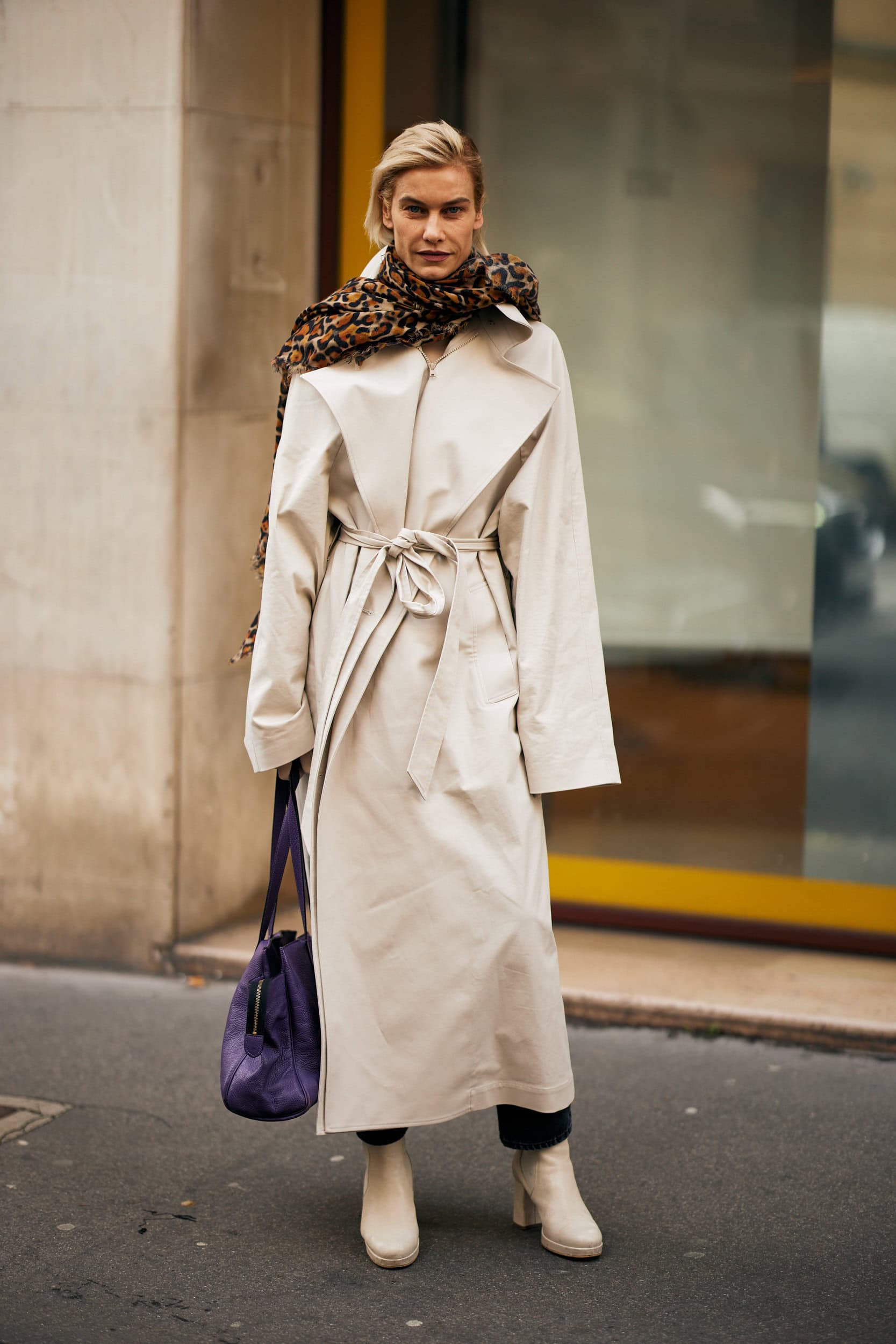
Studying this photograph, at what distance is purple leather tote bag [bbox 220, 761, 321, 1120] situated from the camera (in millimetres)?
3273

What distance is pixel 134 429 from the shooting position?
513 centimetres

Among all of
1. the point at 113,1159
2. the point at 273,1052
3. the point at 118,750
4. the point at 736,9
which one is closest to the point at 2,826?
the point at 118,750

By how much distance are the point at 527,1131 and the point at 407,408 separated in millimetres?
1448

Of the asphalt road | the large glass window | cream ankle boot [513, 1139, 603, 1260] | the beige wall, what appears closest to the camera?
the asphalt road

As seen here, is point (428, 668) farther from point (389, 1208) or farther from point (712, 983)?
point (712, 983)

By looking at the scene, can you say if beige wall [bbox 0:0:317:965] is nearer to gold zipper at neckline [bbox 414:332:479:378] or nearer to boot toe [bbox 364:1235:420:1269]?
gold zipper at neckline [bbox 414:332:479:378]

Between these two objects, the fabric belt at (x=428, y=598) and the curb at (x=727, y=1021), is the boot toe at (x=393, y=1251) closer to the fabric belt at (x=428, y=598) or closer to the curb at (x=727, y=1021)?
the fabric belt at (x=428, y=598)

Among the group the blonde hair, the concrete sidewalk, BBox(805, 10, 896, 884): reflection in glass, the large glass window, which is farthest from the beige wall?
the blonde hair

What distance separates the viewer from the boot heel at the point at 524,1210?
3.52m

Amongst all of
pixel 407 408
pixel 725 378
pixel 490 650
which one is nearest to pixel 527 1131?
pixel 490 650

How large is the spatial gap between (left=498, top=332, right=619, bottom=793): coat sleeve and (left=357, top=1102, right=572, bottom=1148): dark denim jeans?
66 cm

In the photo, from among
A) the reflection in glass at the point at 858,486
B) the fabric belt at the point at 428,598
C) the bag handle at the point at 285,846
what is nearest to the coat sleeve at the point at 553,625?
the fabric belt at the point at 428,598

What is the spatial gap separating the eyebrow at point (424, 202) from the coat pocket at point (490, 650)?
0.73 metres

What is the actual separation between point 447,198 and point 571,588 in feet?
2.59
